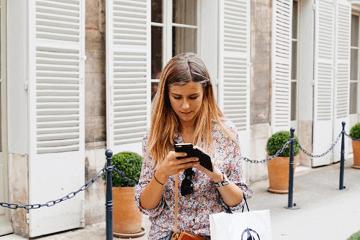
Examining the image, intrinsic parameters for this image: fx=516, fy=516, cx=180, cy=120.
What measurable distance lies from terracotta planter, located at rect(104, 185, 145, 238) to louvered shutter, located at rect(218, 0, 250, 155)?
276cm

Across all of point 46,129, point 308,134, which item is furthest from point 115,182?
point 308,134

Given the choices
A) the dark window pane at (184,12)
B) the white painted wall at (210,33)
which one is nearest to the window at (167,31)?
the dark window pane at (184,12)

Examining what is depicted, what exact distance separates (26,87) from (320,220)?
12.6 feet

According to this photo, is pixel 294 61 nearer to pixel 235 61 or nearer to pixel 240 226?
pixel 235 61

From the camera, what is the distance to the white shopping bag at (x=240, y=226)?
6.61 feet

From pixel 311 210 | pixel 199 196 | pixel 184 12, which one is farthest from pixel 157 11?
pixel 199 196

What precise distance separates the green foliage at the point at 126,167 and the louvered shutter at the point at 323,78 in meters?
5.76

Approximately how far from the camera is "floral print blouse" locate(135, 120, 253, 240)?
2133 millimetres

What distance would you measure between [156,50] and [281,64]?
2.97m

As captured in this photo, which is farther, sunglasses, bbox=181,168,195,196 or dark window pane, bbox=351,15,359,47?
dark window pane, bbox=351,15,359,47

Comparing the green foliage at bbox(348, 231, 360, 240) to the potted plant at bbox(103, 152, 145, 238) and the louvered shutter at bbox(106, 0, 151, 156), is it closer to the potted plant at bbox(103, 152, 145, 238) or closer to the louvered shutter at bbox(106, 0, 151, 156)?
the potted plant at bbox(103, 152, 145, 238)

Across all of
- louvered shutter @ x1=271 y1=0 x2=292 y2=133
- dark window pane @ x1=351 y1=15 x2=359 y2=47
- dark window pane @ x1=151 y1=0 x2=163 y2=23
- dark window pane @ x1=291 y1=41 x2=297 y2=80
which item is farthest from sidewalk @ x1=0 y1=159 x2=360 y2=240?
dark window pane @ x1=351 y1=15 x2=359 y2=47

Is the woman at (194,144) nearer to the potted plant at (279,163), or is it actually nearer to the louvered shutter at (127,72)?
the louvered shutter at (127,72)

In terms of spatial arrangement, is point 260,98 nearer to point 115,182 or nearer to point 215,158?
point 115,182
